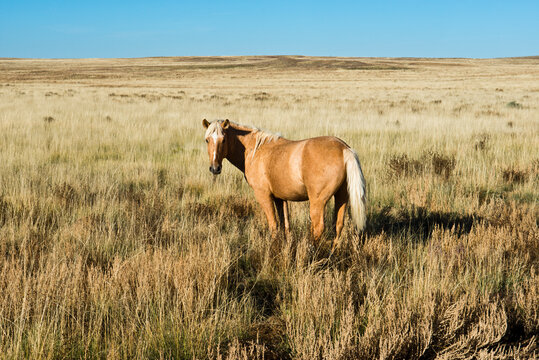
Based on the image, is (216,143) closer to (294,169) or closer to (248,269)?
(294,169)

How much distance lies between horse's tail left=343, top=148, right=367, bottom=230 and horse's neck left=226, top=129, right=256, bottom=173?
1.22 metres

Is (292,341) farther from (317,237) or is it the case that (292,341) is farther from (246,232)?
(246,232)

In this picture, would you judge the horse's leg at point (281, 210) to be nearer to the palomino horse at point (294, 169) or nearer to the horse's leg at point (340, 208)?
the palomino horse at point (294, 169)

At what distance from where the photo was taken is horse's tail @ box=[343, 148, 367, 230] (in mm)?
3475

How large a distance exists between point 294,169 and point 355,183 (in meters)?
0.58

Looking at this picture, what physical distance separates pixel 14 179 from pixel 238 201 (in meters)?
3.61

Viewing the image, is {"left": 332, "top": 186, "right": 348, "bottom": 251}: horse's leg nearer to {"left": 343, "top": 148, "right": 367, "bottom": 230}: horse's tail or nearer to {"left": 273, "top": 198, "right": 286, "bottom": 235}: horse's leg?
{"left": 343, "top": 148, "right": 367, "bottom": 230}: horse's tail

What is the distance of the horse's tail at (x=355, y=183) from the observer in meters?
3.47

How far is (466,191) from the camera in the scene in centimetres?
642

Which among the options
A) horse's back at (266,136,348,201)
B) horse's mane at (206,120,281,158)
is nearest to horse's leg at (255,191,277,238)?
horse's back at (266,136,348,201)

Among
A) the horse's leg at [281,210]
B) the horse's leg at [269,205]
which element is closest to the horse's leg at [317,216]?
the horse's leg at [269,205]

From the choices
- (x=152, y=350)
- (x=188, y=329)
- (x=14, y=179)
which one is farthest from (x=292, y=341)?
(x=14, y=179)

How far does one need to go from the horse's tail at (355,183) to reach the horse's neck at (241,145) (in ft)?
4.01

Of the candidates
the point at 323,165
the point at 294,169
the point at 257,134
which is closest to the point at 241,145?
the point at 257,134
